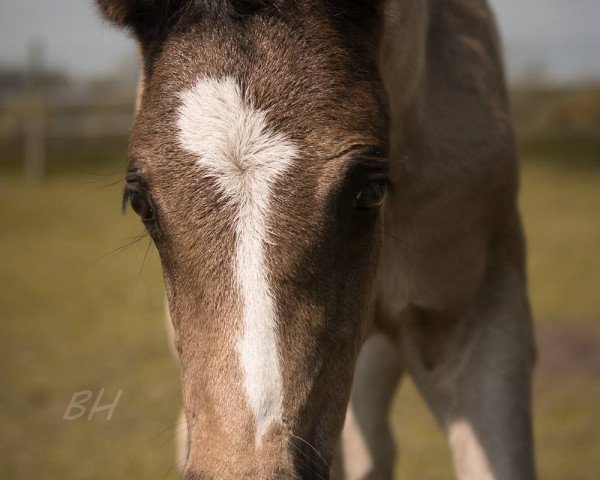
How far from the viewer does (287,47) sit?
2.16 meters

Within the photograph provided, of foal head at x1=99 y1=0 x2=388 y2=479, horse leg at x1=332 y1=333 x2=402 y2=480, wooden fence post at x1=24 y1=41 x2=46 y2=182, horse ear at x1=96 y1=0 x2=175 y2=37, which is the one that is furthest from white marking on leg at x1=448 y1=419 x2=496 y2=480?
wooden fence post at x1=24 y1=41 x2=46 y2=182

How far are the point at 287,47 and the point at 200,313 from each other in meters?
0.69

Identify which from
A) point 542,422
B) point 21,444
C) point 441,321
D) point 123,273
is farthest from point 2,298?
point 441,321

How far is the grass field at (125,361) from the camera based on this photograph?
5598 mm

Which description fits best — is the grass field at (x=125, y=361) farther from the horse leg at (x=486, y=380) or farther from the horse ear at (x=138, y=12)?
the horse leg at (x=486, y=380)

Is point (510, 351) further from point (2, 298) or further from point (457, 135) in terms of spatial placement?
point (2, 298)

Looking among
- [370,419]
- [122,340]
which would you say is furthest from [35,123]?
[370,419]

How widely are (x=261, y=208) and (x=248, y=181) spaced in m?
0.07

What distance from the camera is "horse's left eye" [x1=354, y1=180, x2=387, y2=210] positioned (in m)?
2.18

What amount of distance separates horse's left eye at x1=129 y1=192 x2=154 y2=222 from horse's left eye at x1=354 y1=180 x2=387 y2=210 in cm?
52

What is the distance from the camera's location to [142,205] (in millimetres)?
2195

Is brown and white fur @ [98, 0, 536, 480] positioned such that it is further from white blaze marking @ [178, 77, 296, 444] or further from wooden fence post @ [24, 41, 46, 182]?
wooden fence post @ [24, 41, 46, 182]

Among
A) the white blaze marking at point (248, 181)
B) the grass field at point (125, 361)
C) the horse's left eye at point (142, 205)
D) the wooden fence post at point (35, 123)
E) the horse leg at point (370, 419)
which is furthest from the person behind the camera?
the wooden fence post at point (35, 123)

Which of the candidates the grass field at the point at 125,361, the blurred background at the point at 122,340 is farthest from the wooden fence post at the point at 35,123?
the grass field at the point at 125,361
